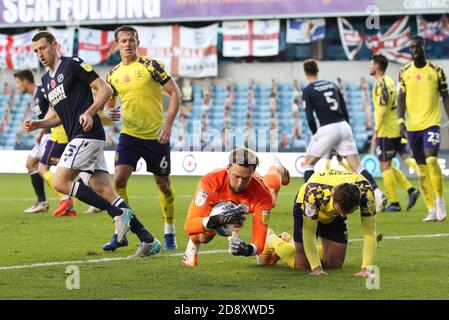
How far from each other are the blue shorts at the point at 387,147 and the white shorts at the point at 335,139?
1.01 m

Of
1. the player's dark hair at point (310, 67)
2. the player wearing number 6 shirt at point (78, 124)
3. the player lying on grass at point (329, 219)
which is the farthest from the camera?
the player's dark hair at point (310, 67)

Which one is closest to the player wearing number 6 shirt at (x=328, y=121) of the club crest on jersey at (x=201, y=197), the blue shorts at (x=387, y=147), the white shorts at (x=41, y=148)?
the blue shorts at (x=387, y=147)

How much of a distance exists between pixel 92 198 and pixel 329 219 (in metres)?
2.32

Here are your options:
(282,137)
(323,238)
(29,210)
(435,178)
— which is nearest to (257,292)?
(323,238)

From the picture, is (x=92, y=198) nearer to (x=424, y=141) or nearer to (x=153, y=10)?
(x=424, y=141)

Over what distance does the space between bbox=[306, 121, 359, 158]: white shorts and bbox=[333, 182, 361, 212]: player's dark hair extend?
767 centimetres

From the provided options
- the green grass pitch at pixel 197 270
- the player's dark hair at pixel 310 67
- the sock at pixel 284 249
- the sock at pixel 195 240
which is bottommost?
the green grass pitch at pixel 197 270

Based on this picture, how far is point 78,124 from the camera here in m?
10.6

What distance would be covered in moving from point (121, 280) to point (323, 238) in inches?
74.6

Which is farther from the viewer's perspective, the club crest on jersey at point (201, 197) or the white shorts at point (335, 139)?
the white shorts at point (335, 139)

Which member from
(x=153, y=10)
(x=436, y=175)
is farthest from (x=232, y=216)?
(x=153, y=10)

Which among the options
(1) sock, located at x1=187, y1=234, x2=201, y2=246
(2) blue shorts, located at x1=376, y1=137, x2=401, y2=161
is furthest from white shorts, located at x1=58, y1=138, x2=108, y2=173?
(2) blue shorts, located at x1=376, y1=137, x2=401, y2=161

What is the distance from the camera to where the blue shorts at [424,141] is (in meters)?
14.5

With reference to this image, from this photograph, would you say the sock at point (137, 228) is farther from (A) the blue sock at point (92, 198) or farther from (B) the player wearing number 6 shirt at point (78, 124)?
(A) the blue sock at point (92, 198)
